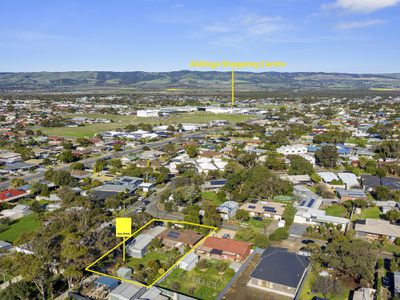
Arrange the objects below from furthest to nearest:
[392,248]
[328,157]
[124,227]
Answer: [328,157], [392,248], [124,227]

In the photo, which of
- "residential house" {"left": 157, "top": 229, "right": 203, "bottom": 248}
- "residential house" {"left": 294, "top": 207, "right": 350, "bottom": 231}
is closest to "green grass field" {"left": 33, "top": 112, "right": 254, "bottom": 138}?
"residential house" {"left": 157, "top": 229, "right": 203, "bottom": 248}

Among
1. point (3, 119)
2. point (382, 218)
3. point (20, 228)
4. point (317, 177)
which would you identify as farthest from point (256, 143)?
point (3, 119)

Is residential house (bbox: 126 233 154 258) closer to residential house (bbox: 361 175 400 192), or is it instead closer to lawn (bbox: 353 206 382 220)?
lawn (bbox: 353 206 382 220)

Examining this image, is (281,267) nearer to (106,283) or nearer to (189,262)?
(189,262)

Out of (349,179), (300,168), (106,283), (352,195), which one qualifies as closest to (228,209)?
(352,195)

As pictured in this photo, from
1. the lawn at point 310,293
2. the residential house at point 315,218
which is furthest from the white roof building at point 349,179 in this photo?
the lawn at point 310,293

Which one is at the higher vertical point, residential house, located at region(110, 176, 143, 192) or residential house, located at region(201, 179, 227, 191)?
residential house, located at region(110, 176, 143, 192)

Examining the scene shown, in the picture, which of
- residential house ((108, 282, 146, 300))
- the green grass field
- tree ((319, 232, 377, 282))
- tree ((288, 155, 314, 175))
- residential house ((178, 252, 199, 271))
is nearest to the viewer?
residential house ((108, 282, 146, 300))

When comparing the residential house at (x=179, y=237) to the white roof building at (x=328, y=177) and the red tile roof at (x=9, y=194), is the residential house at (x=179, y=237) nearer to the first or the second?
the red tile roof at (x=9, y=194)
